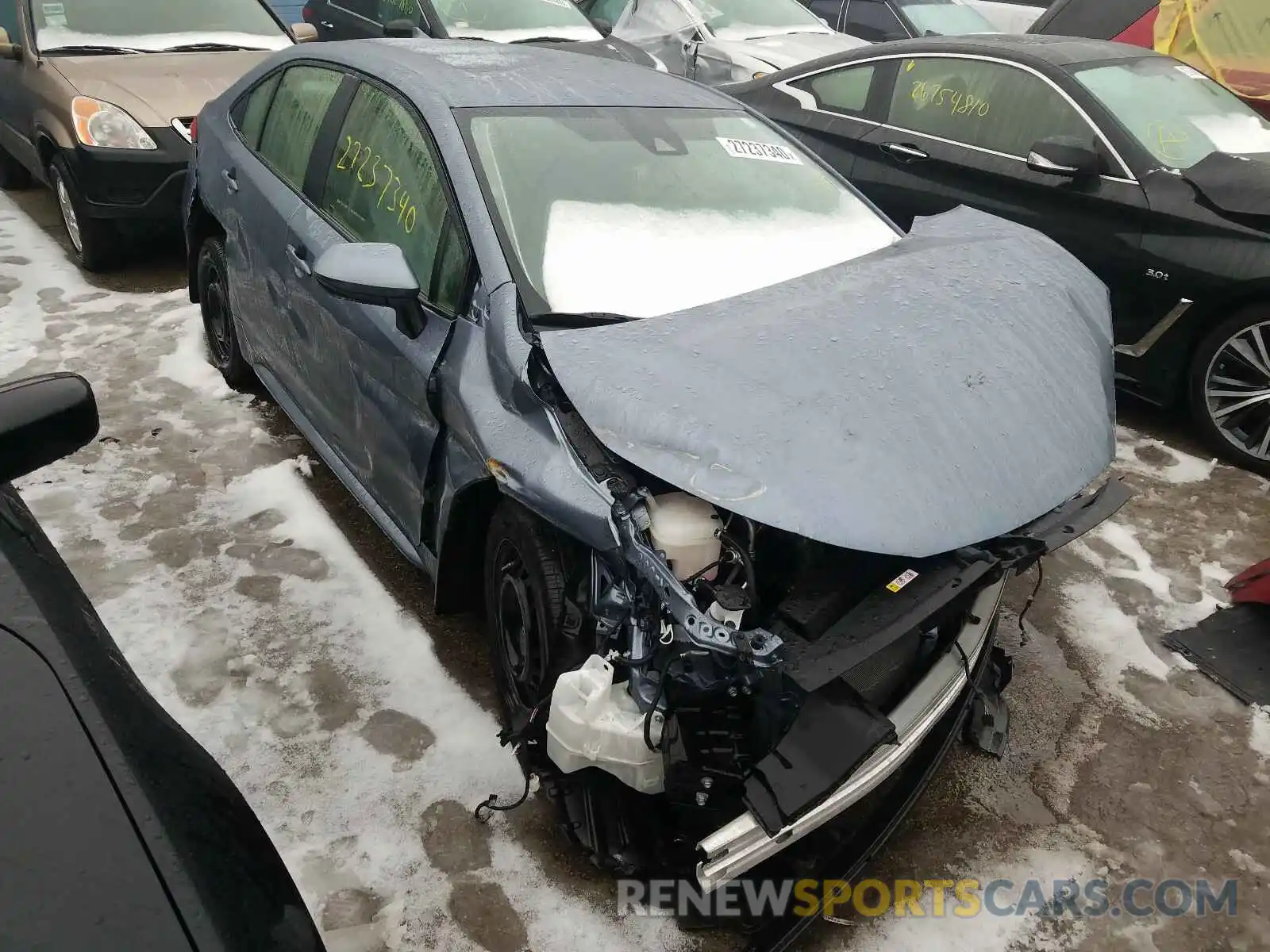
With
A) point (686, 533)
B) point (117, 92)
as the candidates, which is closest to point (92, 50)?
point (117, 92)

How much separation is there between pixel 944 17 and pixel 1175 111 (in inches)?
188

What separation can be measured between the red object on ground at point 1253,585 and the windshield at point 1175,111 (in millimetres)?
1940

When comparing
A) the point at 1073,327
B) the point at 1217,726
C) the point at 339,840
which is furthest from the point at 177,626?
the point at 1217,726

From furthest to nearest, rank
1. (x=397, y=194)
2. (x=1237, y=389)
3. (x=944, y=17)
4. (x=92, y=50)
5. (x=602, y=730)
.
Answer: (x=944, y=17) < (x=92, y=50) < (x=1237, y=389) < (x=397, y=194) < (x=602, y=730)

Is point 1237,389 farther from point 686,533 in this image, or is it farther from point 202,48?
point 202,48

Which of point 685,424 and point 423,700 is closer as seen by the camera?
point 685,424

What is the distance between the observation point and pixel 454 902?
2.10 metres

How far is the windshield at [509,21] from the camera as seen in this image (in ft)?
22.8

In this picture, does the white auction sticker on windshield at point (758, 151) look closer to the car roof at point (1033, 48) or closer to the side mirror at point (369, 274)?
the side mirror at point (369, 274)

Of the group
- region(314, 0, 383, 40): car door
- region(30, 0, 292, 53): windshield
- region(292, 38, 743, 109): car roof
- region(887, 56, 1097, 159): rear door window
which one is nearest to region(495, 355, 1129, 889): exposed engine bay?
region(292, 38, 743, 109): car roof

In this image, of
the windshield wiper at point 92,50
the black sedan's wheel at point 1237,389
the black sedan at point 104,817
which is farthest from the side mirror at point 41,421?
the windshield wiper at point 92,50

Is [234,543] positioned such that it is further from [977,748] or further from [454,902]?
[977,748]

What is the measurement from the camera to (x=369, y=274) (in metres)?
2.30

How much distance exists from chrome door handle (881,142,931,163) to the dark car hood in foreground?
2446 mm
